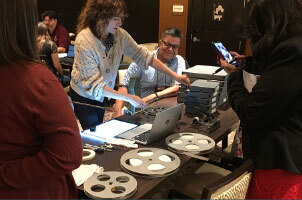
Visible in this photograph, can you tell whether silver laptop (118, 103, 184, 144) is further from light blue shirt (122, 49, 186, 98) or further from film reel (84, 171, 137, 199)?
light blue shirt (122, 49, 186, 98)

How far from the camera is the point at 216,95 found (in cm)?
227

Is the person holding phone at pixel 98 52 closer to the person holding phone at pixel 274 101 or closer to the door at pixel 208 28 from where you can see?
the person holding phone at pixel 274 101

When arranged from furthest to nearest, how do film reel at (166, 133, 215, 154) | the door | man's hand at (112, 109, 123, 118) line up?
1. the door
2. man's hand at (112, 109, 123, 118)
3. film reel at (166, 133, 215, 154)

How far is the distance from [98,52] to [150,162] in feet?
3.06

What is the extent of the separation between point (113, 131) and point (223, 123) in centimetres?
74

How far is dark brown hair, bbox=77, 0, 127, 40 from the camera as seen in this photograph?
6.51ft

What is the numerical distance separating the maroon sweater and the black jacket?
73 cm

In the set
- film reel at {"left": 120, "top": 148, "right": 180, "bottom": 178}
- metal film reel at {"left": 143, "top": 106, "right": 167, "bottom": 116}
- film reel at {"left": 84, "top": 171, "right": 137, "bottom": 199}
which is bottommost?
film reel at {"left": 84, "top": 171, "right": 137, "bottom": 199}

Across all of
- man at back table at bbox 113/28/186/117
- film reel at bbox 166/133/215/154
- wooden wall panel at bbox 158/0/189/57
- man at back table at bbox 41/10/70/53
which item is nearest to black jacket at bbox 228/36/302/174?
film reel at bbox 166/133/215/154

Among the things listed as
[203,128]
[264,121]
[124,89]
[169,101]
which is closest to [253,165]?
[264,121]

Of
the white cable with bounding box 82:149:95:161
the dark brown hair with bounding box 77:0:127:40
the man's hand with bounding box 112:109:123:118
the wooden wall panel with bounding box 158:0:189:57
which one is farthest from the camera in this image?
the wooden wall panel with bounding box 158:0:189:57

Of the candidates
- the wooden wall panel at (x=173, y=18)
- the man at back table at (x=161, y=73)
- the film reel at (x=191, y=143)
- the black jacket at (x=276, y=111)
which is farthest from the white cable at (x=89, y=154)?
the wooden wall panel at (x=173, y=18)

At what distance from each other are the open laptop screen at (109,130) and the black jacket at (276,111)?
71 cm

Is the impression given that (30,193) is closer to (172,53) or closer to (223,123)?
(223,123)
